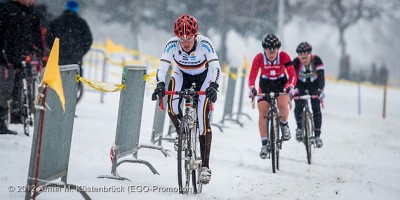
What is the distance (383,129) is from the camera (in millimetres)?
18188

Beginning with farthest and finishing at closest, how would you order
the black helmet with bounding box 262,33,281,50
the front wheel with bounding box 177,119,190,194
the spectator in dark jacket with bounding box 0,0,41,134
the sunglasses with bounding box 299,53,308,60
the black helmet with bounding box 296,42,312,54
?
1. the sunglasses with bounding box 299,53,308,60
2. the black helmet with bounding box 296,42,312,54
3. the black helmet with bounding box 262,33,281,50
4. the spectator in dark jacket with bounding box 0,0,41,134
5. the front wheel with bounding box 177,119,190,194

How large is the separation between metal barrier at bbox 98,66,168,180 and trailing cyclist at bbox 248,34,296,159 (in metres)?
2.12

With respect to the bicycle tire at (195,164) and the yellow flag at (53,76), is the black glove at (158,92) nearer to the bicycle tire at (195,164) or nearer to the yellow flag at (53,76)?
the bicycle tire at (195,164)

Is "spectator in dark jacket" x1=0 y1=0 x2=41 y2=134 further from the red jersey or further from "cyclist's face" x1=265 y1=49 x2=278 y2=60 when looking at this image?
"cyclist's face" x1=265 y1=49 x2=278 y2=60

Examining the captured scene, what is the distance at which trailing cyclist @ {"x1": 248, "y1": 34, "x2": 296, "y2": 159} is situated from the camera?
937 centimetres

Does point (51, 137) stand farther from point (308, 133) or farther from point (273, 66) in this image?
point (308, 133)

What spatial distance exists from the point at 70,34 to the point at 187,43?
479cm

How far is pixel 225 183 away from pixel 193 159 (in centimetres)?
126

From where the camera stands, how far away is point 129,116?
7.56m

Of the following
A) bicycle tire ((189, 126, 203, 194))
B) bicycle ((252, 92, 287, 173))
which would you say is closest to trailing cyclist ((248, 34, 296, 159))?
bicycle ((252, 92, 287, 173))

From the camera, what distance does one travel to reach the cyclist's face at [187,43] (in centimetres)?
692

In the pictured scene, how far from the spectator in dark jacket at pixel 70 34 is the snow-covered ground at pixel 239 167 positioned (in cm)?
147

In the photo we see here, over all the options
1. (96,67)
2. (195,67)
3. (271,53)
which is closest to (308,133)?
(271,53)

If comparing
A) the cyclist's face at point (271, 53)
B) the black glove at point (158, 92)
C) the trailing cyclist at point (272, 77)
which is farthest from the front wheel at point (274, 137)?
the black glove at point (158, 92)
